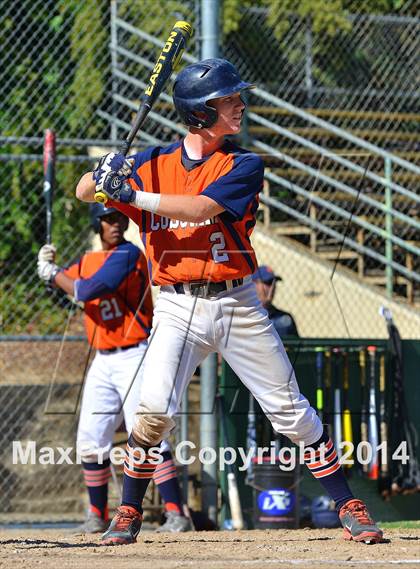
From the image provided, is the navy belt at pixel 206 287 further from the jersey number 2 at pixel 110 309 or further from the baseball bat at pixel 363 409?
the baseball bat at pixel 363 409

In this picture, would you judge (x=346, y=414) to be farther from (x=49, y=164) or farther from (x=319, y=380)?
(x=49, y=164)

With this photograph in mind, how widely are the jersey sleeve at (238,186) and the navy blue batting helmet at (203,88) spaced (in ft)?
0.80

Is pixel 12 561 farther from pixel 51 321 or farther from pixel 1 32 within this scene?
pixel 1 32

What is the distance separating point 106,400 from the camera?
6773mm

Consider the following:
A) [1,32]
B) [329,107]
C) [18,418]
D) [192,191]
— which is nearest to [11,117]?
[1,32]

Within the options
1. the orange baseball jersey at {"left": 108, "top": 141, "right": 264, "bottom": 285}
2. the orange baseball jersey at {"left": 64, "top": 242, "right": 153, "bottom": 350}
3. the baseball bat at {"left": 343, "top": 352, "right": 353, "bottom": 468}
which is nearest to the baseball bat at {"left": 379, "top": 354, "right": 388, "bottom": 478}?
the baseball bat at {"left": 343, "top": 352, "right": 353, "bottom": 468}

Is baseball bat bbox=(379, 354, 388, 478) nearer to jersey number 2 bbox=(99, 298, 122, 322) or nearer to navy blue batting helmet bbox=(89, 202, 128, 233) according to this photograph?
jersey number 2 bbox=(99, 298, 122, 322)

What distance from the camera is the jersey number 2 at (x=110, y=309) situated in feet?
22.2

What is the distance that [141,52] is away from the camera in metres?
9.62

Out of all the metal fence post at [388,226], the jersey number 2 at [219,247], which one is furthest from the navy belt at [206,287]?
the metal fence post at [388,226]

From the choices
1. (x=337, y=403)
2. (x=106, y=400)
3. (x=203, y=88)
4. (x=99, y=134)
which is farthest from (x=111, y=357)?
(x=99, y=134)

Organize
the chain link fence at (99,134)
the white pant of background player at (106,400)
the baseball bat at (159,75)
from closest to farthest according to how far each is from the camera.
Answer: the baseball bat at (159,75) < the white pant of background player at (106,400) < the chain link fence at (99,134)

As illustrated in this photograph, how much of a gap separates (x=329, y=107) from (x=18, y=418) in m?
4.89

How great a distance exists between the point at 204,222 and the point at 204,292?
30cm
